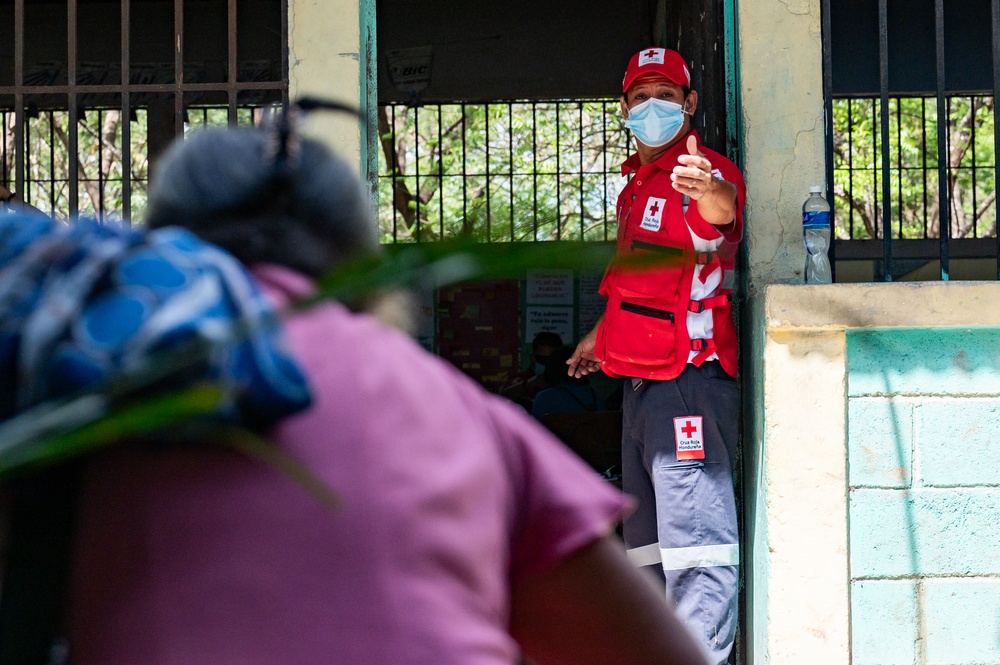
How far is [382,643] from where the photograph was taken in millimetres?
1063

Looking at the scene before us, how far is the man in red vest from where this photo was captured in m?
3.59

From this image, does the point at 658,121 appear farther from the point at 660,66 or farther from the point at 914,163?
the point at 914,163

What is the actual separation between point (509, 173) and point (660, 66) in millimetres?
4706

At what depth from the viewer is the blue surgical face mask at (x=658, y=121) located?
3906 millimetres

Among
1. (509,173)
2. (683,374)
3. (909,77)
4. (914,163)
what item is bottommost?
(683,374)

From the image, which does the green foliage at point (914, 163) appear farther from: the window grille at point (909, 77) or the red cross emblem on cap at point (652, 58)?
the red cross emblem on cap at point (652, 58)

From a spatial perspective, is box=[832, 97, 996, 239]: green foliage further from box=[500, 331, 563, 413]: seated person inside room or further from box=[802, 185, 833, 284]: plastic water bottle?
box=[802, 185, 833, 284]: plastic water bottle

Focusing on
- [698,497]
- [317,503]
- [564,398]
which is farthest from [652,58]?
[317,503]

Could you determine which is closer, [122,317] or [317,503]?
[122,317]

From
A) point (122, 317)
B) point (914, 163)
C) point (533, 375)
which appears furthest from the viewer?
point (914, 163)

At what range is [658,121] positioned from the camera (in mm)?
3908

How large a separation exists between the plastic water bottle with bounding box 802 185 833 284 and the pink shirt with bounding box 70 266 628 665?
2.72 metres

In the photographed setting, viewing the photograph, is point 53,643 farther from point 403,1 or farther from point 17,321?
point 403,1

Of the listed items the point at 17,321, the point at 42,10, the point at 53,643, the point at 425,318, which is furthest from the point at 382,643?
the point at 42,10
